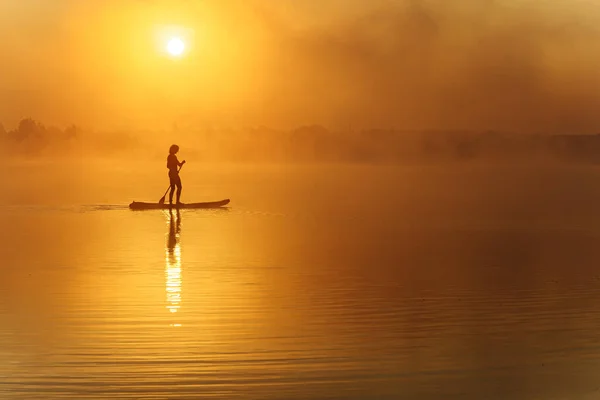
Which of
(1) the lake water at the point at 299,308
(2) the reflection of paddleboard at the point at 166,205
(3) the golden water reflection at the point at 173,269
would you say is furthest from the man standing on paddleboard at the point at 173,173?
(3) the golden water reflection at the point at 173,269

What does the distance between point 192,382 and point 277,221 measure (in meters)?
16.8

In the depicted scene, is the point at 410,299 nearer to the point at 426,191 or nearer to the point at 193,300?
the point at 193,300

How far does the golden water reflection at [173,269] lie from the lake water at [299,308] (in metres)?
0.05

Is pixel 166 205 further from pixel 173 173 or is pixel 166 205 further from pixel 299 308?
pixel 299 308

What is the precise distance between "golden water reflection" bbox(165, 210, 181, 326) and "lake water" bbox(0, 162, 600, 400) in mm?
52

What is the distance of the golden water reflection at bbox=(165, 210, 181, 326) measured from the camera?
1246cm

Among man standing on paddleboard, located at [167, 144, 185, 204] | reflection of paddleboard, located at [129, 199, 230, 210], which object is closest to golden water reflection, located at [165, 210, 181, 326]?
reflection of paddleboard, located at [129, 199, 230, 210]

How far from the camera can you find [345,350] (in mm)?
9734

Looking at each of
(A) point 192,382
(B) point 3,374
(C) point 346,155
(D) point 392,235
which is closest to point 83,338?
(B) point 3,374

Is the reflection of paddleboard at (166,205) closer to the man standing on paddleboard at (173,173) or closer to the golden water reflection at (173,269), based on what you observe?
the man standing on paddleboard at (173,173)

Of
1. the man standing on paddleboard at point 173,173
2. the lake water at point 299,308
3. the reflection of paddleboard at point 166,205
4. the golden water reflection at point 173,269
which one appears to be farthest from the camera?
the man standing on paddleboard at point 173,173

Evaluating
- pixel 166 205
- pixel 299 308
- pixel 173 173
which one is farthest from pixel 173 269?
pixel 173 173

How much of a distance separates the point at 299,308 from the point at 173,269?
4.00 meters

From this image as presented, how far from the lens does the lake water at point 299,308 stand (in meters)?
8.60
